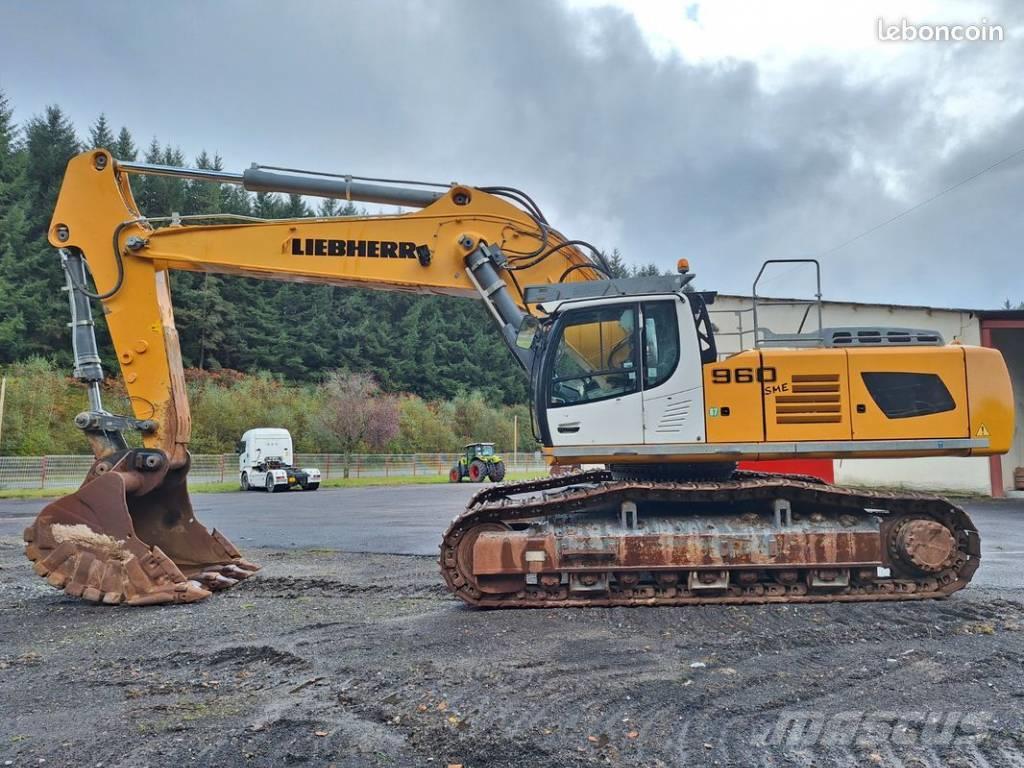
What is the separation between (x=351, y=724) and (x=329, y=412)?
4423cm

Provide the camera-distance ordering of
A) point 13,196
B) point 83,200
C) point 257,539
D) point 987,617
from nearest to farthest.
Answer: point 987,617 → point 83,200 → point 257,539 → point 13,196

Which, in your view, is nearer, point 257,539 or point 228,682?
point 228,682

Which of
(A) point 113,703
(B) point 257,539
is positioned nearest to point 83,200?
(A) point 113,703

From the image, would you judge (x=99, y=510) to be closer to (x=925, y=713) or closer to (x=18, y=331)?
(x=925, y=713)

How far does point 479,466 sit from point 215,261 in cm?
3058

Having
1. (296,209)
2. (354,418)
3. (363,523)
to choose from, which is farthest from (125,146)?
(363,523)

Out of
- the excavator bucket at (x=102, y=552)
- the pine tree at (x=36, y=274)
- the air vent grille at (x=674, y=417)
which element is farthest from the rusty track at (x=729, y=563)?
the pine tree at (x=36, y=274)

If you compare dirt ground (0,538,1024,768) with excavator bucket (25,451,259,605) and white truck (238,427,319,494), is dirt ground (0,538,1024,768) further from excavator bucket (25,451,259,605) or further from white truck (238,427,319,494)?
white truck (238,427,319,494)

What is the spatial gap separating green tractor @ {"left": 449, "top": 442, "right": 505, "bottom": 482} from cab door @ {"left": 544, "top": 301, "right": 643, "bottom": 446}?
31.1 m

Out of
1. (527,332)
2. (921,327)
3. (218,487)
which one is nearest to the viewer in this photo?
(527,332)

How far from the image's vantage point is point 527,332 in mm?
7578

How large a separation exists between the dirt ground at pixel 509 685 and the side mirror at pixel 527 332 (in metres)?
Result: 2.71

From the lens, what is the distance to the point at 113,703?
14.7 ft

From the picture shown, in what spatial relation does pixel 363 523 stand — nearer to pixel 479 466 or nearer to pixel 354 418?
pixel 479 466
